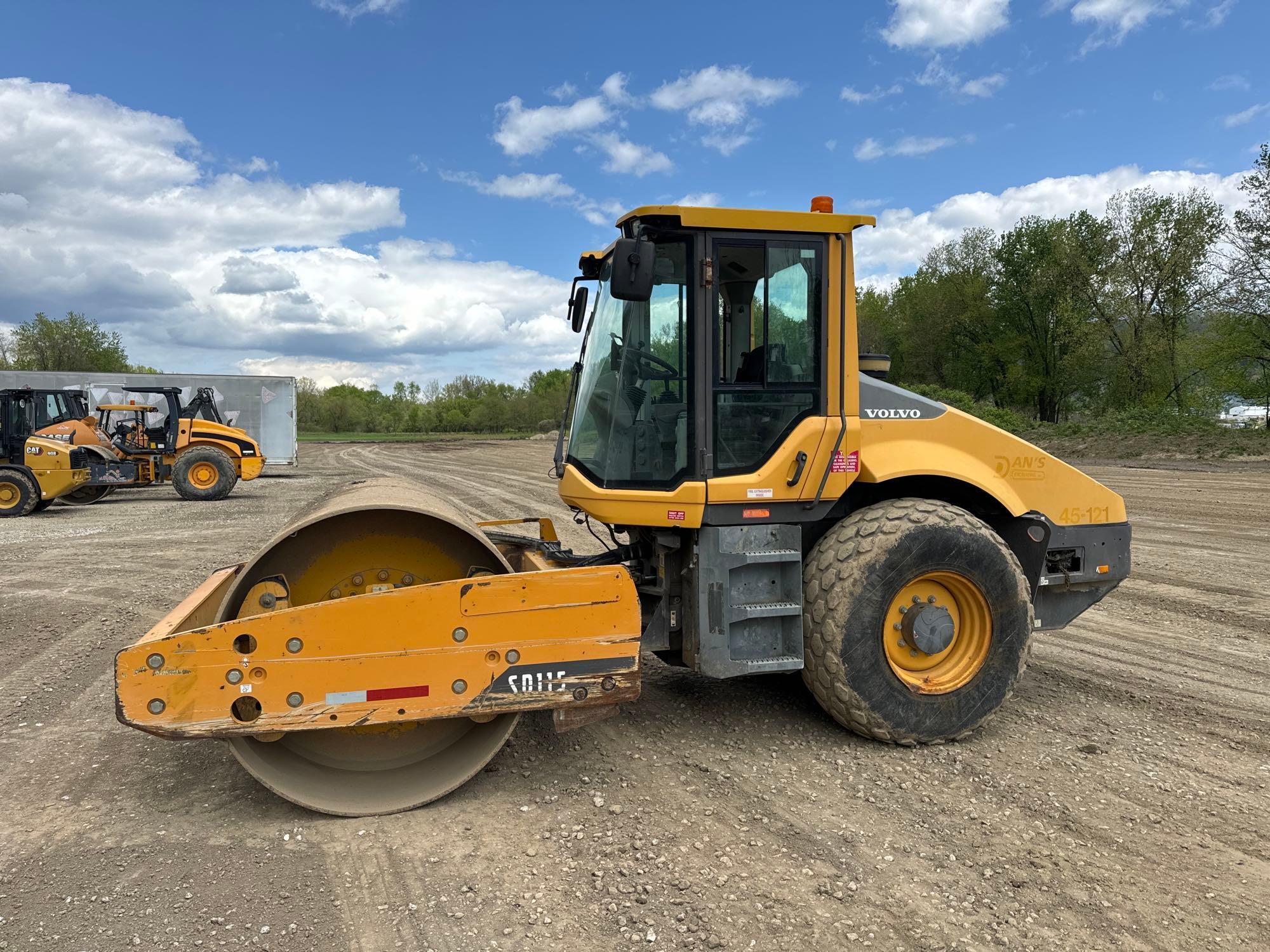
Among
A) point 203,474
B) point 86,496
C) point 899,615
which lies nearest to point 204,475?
point 203,474

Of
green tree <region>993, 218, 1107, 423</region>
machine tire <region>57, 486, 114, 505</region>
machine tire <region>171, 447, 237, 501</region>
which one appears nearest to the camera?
machine tire <region>57, 486, 114, 505</region>

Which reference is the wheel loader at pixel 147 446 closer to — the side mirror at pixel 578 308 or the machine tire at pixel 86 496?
the machine tire at pixel 86 496

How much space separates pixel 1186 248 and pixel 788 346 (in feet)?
117

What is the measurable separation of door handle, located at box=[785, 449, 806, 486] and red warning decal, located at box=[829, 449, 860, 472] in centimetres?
15

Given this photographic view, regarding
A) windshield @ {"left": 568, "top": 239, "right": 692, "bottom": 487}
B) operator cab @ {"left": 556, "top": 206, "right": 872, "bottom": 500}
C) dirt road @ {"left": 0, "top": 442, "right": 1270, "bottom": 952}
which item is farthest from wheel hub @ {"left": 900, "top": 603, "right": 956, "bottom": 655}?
windshield @ {"left": 568, "top": 239, "right": 692, "bottom": 487}

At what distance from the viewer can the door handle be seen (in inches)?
155

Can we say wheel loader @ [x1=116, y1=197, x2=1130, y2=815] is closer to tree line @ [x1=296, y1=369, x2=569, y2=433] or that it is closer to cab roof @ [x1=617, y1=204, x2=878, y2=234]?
cab roof @ [x1=617, y1=204, x2=878, y2=234]

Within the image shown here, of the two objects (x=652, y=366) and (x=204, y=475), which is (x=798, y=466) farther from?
(x=204, y=475)

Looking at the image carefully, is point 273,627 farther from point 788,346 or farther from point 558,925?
point 788,346

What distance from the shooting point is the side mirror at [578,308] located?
4531mm

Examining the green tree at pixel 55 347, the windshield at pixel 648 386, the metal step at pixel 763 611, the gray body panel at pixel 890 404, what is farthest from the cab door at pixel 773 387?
the green tree at pixel 55 347

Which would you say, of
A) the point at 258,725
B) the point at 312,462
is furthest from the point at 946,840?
the point at 312,462

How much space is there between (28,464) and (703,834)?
15.6 metres

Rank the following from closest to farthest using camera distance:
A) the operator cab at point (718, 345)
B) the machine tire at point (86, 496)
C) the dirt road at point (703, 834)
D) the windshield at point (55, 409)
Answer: the dirt road at point (703, 834) → the operator cab at point (718, 345) → the windshield at point (55, 409) → the machine tire at point (86, 496)
